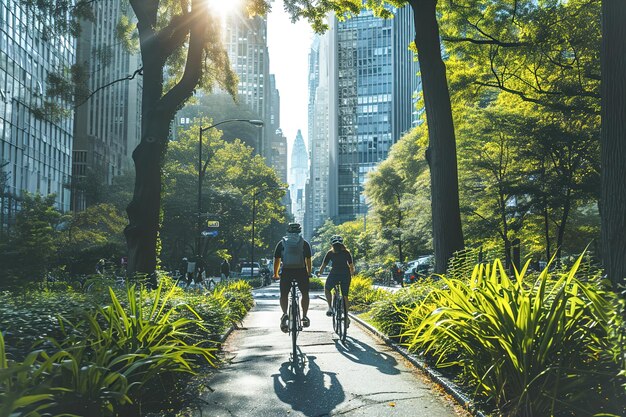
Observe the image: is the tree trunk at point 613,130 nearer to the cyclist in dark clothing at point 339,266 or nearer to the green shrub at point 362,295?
the cyclist in dark clothing at point 339,266

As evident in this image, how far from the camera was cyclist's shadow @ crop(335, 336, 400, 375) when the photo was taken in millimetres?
8219

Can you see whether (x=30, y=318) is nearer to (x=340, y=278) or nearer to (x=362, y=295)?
(x=340, y=278)

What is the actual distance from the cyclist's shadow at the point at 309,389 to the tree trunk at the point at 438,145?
441cm

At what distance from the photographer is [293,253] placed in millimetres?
9555

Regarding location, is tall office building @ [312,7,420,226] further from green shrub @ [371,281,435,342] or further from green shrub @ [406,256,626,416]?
green shrub @ [406,256,626,416]

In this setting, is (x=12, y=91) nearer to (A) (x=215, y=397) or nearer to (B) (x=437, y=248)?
(B) (x=437, y=248)

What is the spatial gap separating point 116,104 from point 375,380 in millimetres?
71620

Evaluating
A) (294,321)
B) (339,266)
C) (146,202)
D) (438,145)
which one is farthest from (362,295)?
(294,321)

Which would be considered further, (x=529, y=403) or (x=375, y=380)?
(x=375, y=380)

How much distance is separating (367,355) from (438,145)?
4.65 m

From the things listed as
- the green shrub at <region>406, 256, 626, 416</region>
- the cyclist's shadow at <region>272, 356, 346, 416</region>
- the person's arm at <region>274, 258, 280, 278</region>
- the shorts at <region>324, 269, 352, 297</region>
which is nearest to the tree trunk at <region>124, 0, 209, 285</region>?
the shorts at <region>324, 269, 352, 297</region>

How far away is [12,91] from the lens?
40.9 metres

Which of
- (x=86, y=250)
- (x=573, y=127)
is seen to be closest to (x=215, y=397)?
(x=573, y=127)

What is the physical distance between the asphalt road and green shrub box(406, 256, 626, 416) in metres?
0.80
